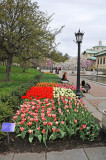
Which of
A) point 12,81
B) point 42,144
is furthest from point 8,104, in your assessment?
point 12,81

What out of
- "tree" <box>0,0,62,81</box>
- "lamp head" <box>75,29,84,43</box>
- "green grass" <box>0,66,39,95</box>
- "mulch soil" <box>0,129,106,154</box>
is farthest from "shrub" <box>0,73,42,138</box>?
"tree" <box>0,0,62,81</box>

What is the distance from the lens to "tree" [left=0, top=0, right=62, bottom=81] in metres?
11.5

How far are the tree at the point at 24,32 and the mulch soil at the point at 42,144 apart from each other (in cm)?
970

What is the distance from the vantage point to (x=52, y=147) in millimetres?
2725

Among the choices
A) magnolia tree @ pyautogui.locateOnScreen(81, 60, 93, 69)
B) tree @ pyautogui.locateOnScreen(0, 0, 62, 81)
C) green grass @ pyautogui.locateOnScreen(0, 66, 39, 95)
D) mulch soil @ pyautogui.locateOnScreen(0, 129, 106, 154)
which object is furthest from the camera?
magnolia tree @ pyautogui.locateOnScreen(81, 60, 93, 69)

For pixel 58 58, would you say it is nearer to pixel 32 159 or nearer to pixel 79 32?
pixel 79 32

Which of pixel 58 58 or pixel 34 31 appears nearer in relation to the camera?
pixel 34 31

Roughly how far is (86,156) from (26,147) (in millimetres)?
1304

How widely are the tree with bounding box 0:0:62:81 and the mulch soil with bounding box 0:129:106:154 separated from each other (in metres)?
9.70

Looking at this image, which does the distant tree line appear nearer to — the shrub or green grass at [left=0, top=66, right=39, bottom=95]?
green grass at [left=0, top=66, right=39, bottom=95]

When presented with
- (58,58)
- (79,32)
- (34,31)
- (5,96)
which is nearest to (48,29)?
(34,31)

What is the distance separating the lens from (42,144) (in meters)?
2.81

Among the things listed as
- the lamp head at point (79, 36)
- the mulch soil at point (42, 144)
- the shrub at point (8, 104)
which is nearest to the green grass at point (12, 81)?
the shrub at point (8, 104)

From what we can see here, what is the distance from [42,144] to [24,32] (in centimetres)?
1216
